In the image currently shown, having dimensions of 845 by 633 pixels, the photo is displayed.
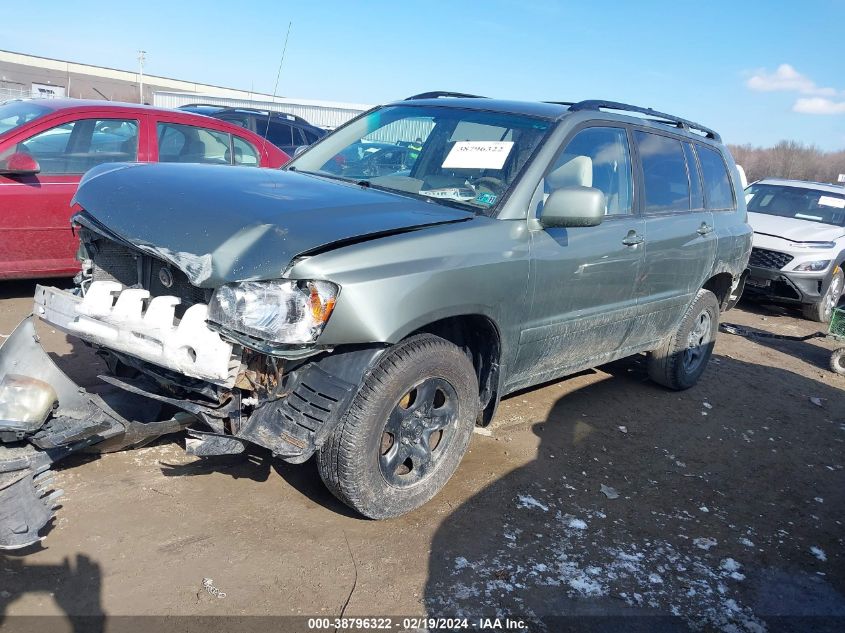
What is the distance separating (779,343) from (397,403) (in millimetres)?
6578

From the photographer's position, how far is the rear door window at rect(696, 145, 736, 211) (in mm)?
5251

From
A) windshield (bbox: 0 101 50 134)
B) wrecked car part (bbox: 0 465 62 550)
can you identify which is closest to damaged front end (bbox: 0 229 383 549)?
wrecked car part (bbox: 0 465 62 550)

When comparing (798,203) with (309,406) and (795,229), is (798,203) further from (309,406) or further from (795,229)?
(309,406)

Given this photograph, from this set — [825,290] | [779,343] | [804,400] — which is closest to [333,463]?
[804,400]

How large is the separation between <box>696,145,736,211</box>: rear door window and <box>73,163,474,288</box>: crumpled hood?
9.21 feet

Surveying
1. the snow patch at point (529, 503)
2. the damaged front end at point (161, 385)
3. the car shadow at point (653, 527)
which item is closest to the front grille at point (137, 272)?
the damaged front end at point (161, 385)

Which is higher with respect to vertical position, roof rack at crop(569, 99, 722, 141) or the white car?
roof rack at crop(569, 99, 722, 141)

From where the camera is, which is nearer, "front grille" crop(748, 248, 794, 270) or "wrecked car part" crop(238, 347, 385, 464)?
"wrecked car part" crop(238, 347, 385, 464)

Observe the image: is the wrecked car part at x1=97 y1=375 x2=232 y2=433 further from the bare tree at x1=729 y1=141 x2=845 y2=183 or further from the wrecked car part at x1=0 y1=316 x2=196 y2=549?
the bare tree at x1=729 y1=141 x2=845 y2=183

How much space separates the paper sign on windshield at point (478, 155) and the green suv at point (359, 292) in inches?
0.5

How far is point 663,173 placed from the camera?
4.66 meters

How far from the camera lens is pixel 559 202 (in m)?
3.37

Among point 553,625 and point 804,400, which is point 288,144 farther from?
point 553,625

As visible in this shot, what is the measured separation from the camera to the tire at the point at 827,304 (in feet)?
30.1
